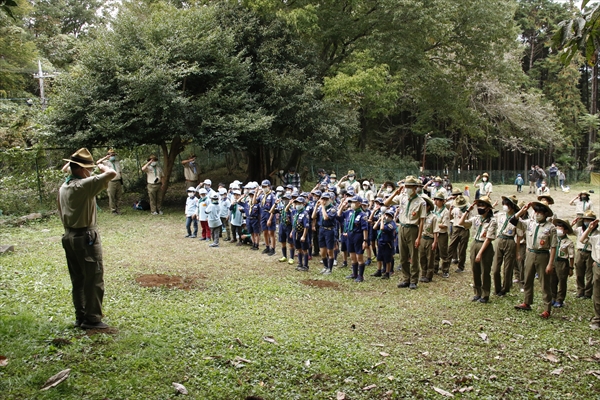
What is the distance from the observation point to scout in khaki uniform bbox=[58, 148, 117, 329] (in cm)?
605

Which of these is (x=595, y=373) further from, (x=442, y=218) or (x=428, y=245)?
(x=442, y=218)

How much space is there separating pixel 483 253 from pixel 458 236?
2661 millimetres

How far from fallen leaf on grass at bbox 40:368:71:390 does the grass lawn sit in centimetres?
7

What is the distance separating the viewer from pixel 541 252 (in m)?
8.68

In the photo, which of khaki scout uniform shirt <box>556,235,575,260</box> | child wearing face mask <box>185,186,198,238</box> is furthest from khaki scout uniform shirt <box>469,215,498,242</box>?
child wearing face mask <box>185,186,198,238</box>

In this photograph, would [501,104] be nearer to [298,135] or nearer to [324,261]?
[298,135]

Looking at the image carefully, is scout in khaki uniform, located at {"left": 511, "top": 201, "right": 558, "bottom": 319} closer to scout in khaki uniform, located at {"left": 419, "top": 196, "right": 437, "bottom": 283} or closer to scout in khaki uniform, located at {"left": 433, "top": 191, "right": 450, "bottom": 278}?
scout in khaki uniform, located at {"left": 419, "top": 196, "right": 437, "bottom": 283}

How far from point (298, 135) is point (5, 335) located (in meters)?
18.4

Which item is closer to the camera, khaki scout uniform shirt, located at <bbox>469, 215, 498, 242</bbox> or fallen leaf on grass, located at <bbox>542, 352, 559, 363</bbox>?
fallen leaf on grass, located at <bbox>542, 352, 559, 363</bbox>

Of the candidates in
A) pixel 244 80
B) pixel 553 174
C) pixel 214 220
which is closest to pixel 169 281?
pixel 214 220

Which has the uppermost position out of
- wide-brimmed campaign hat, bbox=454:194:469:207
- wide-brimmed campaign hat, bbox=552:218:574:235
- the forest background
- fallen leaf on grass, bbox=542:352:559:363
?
→ the forest background

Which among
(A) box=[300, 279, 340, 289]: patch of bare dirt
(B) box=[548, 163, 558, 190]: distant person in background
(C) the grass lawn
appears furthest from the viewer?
(B) box=[548, 163, 558, 190]: distant person in background

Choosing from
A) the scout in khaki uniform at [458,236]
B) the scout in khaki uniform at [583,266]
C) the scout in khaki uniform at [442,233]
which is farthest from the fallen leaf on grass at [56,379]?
the scout in khaki uniform at [583,266]

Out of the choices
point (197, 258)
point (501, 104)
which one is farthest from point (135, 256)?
point (501, 104)
